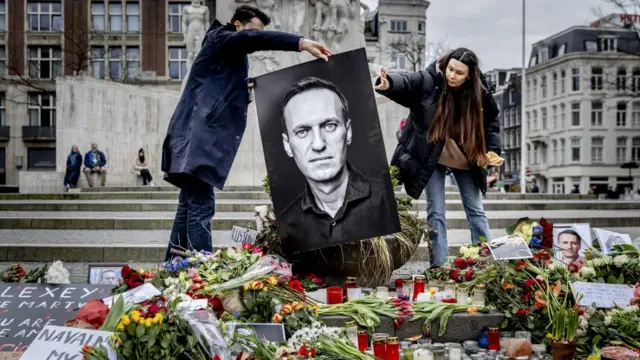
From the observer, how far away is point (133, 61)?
49.3m

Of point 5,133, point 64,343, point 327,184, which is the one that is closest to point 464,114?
point 327,184

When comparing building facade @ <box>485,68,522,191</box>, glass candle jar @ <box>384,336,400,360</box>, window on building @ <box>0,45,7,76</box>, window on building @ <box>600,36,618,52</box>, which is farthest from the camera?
building facade @ <box>485,68,522,191</box>

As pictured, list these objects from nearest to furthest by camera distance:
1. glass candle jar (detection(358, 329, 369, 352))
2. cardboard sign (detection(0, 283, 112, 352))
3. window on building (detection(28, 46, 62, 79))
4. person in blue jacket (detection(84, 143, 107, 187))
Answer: glass candle jar (detection(358, 329, 369, 352)), cardboard sign (detection(0, 283, 112, 352)), person in blue jacket (detection(84, 143, 107, 187)), window on building (detection(28, 46, 62, 79))

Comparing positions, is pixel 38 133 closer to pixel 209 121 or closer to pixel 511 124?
pixel 209 121

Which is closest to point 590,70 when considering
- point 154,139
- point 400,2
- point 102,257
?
point 400,2

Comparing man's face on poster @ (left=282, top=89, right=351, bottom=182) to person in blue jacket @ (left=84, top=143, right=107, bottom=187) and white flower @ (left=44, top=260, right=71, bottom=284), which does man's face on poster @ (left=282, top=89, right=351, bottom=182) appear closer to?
white flower @ (left=44, top=260, right=71, bottom=284)

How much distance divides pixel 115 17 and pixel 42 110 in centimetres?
806

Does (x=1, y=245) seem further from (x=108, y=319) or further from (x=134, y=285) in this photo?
(x=108, y=319)

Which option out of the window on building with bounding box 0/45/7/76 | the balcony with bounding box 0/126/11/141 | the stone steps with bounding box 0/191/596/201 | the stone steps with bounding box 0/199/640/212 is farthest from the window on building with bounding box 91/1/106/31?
the stone steps with bounding box 0/199/640/212

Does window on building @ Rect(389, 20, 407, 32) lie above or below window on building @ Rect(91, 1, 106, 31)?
above

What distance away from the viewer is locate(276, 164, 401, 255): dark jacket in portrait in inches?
205

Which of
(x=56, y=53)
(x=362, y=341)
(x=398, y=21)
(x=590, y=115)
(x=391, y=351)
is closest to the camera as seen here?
(x=391, y=351)

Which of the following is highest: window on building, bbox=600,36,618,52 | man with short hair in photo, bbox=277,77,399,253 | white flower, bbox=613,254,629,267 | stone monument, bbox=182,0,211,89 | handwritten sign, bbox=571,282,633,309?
window on building, bbox=600,36,618,52

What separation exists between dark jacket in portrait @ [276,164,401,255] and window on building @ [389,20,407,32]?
2745 inches
